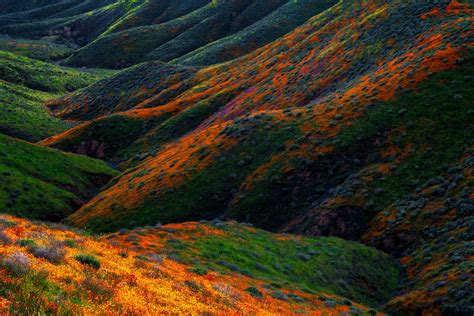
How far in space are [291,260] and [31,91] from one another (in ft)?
402

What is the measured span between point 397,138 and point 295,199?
41.8 ft

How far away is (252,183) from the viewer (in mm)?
47969

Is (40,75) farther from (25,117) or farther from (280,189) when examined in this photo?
(280,189)

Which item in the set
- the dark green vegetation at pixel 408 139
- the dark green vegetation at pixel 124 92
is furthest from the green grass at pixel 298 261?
the dark green vegetation at pixel 124 92

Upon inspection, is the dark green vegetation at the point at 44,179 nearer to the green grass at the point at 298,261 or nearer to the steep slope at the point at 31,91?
the steep slope at the point at 31,91

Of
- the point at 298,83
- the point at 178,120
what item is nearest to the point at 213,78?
the point at 178,120

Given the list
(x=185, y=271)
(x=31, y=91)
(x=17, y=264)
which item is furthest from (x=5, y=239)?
(x=31, y=91)

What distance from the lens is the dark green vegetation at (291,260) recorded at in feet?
88.3

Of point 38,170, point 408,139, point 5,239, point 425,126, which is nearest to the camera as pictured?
point 5,239

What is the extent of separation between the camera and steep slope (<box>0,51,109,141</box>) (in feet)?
298

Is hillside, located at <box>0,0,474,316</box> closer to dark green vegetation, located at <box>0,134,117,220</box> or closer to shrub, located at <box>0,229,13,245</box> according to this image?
shrub, located at <box>0,229,13,245</box>

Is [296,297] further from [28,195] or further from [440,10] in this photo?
[440,10]

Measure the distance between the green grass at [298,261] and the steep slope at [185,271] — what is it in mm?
84

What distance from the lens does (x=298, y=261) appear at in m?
31.1
